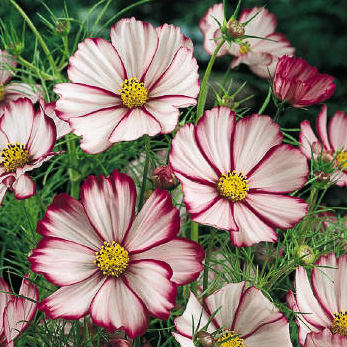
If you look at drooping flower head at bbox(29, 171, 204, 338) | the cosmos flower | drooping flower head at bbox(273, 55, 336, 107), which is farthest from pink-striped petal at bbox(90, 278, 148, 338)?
the cosmos flower

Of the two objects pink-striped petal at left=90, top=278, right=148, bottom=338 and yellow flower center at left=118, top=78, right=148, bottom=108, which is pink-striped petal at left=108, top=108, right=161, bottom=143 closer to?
yellow flower center at left=118, top=78, right=148, bottom=108

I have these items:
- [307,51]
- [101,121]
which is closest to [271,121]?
[101,121]

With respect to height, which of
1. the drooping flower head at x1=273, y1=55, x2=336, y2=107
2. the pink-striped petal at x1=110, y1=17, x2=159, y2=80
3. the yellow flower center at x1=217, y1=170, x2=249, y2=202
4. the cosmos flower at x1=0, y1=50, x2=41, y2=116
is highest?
the cosmos flower at x1=0, y1=50, x2=41, y2=116

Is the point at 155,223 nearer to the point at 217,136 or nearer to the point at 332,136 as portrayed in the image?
the point at 217,136

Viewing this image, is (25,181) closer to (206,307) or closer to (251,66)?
(206,307)

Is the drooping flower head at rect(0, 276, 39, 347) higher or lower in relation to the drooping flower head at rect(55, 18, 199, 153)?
lower

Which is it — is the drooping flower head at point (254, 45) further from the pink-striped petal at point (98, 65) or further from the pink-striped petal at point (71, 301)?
the pink-striped petal at point (71, 301)
